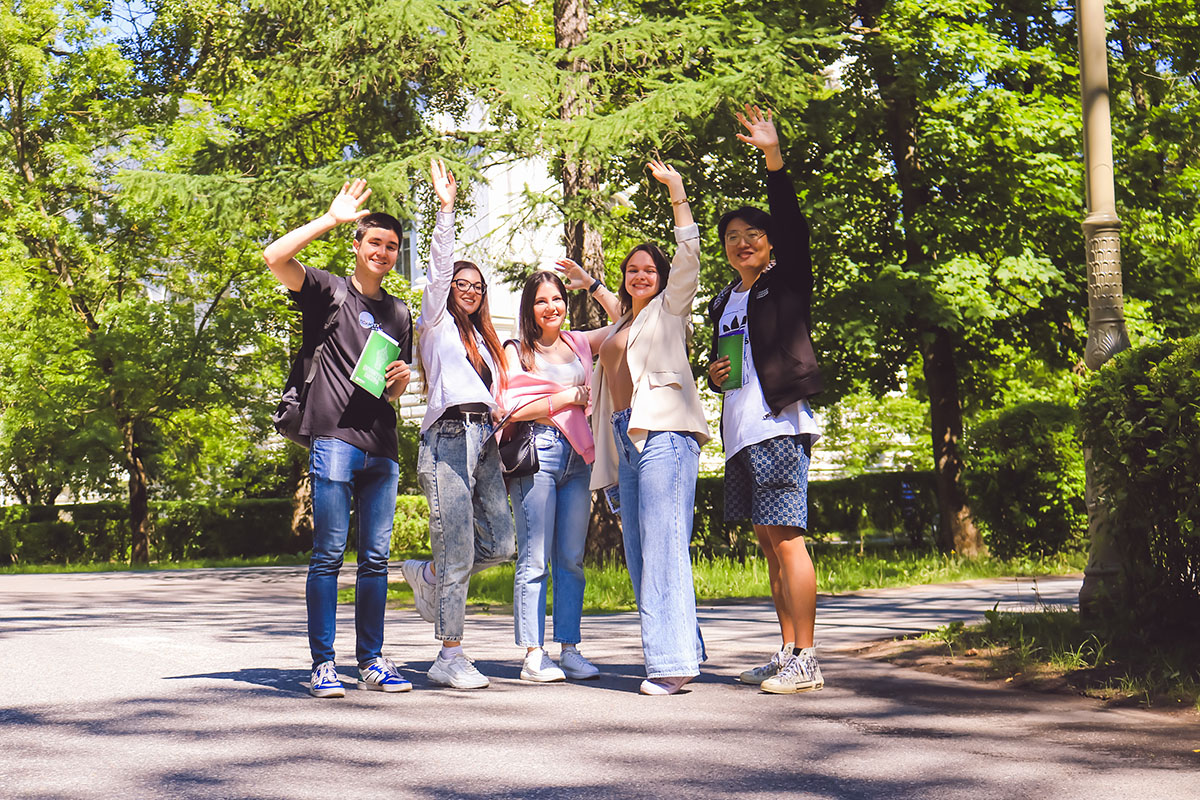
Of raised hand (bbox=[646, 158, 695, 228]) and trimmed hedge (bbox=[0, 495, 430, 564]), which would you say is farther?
trimmed hedge (bbox=[0, 495, 430, 564])

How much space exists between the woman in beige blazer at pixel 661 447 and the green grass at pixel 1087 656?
68.1 inches

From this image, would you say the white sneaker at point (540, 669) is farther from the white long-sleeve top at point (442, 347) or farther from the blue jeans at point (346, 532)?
the white long-sleeve top at point (442, 347)

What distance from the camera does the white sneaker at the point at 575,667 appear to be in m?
5.81

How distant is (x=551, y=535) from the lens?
586 cm

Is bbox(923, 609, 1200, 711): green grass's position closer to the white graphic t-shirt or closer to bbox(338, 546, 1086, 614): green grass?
the white graphic t-shirt

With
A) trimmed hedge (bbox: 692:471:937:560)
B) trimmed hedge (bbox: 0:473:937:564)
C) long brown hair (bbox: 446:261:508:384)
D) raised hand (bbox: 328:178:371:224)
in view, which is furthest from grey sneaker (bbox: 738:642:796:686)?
trimmed hedge (bbox: 0:473:937:564)

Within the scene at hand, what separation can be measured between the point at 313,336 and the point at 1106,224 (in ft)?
15.7

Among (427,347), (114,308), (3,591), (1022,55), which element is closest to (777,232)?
(427,347)

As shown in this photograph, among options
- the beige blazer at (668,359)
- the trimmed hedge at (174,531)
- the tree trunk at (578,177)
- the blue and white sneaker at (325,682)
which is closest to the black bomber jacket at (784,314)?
the beige blazer at (668,359)

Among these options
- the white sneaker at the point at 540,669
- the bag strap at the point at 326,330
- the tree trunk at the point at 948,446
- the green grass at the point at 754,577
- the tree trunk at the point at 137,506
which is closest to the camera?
the bag strap at the point at 326,330

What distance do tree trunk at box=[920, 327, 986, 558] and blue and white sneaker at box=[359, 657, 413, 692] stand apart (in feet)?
38.8

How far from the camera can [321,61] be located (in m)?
12.9

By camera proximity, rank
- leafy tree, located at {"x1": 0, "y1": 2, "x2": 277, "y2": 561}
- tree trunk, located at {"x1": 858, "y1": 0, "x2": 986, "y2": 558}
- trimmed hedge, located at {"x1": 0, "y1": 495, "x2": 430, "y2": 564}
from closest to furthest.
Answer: tree trunk, located at {"x1": 858, "y1": 0, "x2": 986, "y2": 558} < leafy tree, located at {"x1": 0, "y1": 2, "x2": 277, "y2": 561} < trimmed hedge, located at {"x1": 0, "y1": 495, "x2": 430, "y2": 564}

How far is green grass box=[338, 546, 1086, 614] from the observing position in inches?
425
